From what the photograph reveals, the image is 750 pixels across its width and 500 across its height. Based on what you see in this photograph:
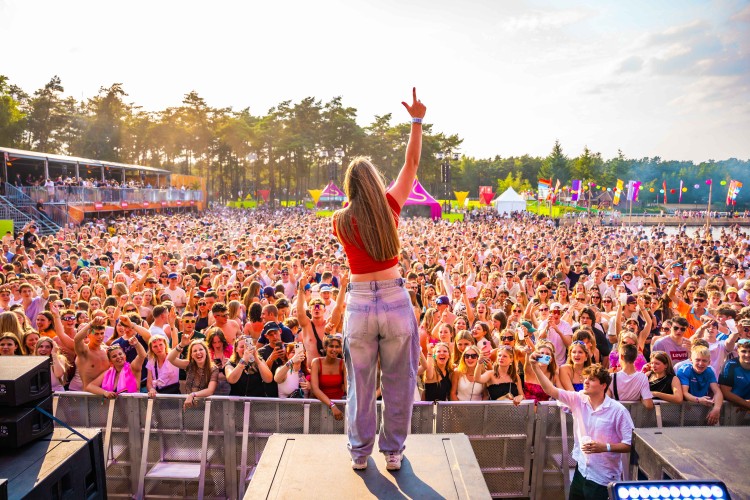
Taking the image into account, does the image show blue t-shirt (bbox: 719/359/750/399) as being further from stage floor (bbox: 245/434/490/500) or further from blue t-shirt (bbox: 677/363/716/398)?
stage floor (bbox: 245/434/490/500)

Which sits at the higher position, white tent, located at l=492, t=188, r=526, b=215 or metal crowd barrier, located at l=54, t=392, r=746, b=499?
white tent, located at l=492, t=188, r=526, b=215

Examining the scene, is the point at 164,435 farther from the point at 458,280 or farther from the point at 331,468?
the point at 458,280

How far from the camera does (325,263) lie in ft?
36.8

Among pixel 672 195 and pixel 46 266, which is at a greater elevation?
pixel 672 195

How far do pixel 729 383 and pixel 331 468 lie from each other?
433 cm

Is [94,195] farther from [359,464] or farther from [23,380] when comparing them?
[359,464]

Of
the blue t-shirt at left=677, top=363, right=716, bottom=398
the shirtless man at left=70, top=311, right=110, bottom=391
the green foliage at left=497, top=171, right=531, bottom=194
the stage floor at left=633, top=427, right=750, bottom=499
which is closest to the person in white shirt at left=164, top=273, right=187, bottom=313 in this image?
the shirtless man at left=70, top=311, right=110, bottom=391

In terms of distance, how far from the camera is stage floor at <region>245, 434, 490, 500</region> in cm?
257

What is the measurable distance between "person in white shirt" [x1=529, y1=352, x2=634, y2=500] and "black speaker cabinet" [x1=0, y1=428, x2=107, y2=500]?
335 centimetres

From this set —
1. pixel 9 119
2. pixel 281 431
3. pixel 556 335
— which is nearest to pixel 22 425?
pixel 281 431

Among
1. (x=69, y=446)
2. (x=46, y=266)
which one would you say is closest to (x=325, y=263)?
(x=46, y=266)

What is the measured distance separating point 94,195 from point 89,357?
2673 centimetres

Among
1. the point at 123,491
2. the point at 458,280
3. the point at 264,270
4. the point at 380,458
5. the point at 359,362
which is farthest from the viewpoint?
the point at 264,270

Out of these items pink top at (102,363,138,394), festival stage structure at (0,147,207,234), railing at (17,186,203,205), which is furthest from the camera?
railing at (17,186,203,205)
